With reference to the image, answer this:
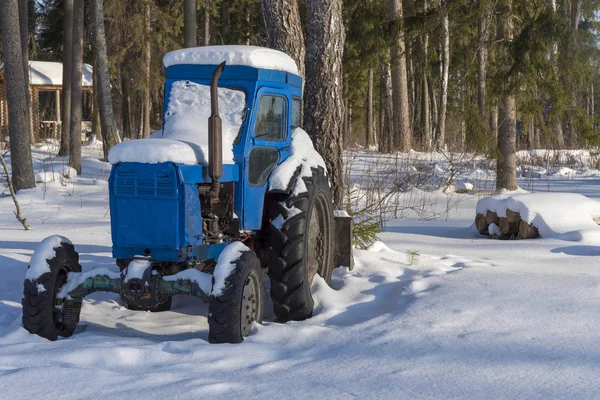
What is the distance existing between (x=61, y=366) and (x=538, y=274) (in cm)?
401

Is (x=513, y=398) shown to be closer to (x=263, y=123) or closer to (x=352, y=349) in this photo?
(x=352, y=349)

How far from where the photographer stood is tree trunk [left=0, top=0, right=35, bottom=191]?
13520 millimetres

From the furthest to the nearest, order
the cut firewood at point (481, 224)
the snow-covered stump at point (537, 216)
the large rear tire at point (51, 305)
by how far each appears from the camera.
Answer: the cut firewood at point (481, 224) < the snow-covered stump at point (537, 216) < the large rear tire at point (51, 305)

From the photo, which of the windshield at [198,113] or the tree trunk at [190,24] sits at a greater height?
the tree trunk at [190,24]

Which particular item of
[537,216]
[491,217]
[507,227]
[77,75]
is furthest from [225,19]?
[537,216]

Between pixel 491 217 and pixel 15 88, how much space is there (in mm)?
9168

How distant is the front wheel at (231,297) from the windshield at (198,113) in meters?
0.76

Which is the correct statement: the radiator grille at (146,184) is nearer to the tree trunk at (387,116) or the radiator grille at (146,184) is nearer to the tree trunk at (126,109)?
the tree trunk at (387,116)

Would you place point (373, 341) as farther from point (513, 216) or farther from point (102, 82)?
point (102, 82)

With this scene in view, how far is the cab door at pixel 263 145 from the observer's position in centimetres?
539

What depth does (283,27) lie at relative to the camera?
24.8 ft

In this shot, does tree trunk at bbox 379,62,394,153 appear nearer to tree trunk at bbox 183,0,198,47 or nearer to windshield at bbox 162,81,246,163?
tree trunk at bbox 183,0,198,47

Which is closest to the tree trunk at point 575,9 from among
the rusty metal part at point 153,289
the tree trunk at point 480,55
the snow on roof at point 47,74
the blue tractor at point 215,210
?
the tree trunk at point 480,55

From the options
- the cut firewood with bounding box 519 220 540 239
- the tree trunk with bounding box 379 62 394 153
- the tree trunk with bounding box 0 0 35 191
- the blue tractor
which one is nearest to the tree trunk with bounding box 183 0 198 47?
the tree trunk with bounding box 0 0 35 191
